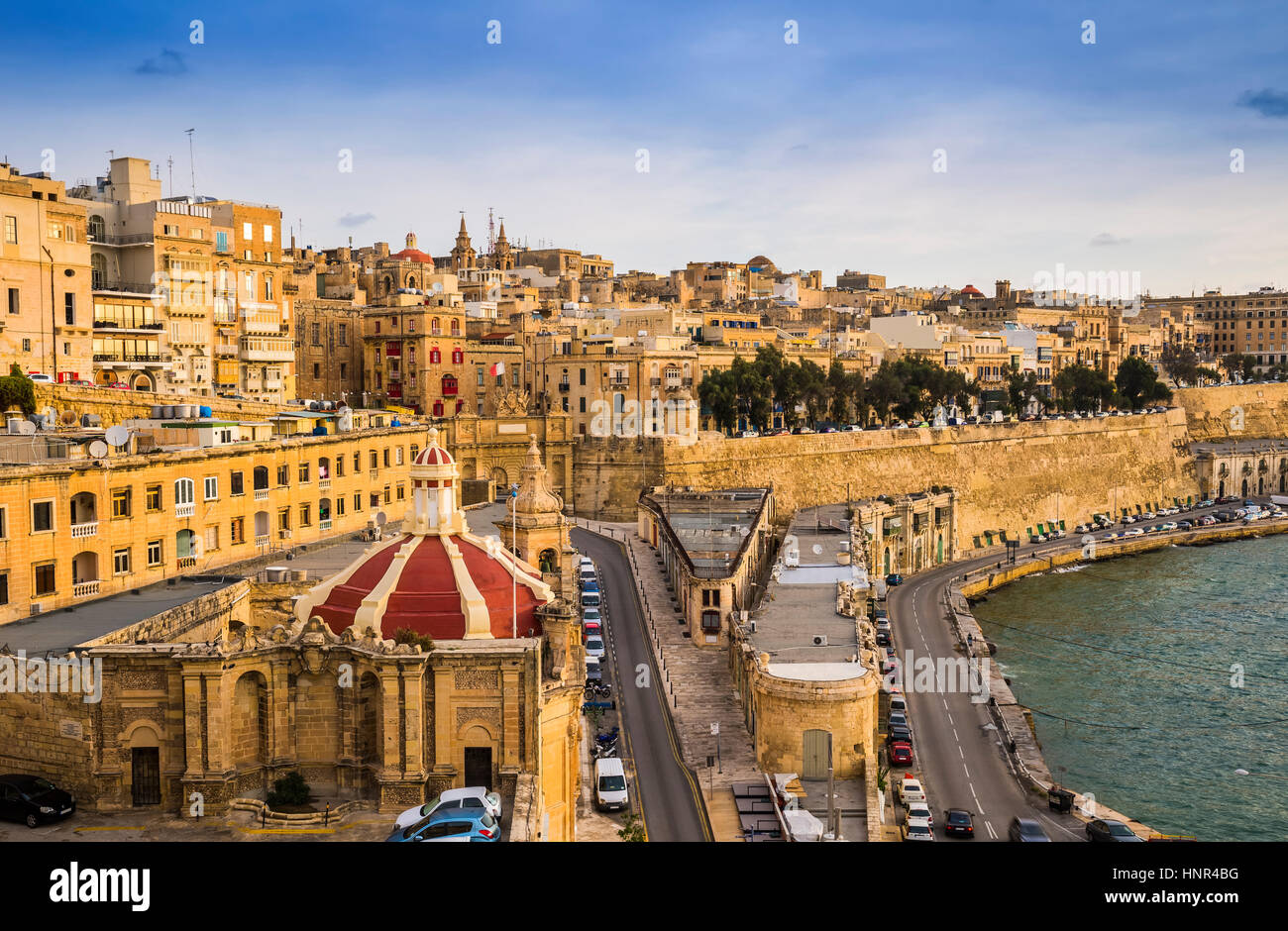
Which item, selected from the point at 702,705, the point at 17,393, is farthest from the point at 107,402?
the point at 702,705

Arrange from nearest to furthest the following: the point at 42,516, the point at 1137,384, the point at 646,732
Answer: the point at 42,516
the point at 646,732
the point at 1137,384

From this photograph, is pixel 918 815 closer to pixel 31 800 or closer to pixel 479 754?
pixel 479 754

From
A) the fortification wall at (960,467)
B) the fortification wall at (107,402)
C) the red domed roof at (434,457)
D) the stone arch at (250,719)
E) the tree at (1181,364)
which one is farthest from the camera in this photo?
the tree at (1181,364)

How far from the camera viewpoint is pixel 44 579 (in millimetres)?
21109

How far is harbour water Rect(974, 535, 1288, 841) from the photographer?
3180 centimetres

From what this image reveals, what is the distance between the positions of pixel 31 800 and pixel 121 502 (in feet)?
29.0

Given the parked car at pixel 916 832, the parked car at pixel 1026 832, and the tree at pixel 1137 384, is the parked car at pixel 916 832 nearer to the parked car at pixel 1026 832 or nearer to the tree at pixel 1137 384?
the parked car at pixel 1026 832

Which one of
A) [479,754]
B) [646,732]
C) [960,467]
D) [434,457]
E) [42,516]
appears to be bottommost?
[646,732]

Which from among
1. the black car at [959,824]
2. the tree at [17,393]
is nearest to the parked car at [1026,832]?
the black car at [959,824]

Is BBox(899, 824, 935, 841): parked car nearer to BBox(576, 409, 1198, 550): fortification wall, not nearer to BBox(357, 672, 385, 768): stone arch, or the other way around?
BBox(357, 672, 385, 768): stone arch

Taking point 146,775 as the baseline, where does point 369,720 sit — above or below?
above

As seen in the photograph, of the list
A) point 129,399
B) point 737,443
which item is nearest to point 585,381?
point 737,443

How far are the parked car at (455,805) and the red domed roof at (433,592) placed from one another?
3695 mm

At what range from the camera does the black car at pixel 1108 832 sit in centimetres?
2462
